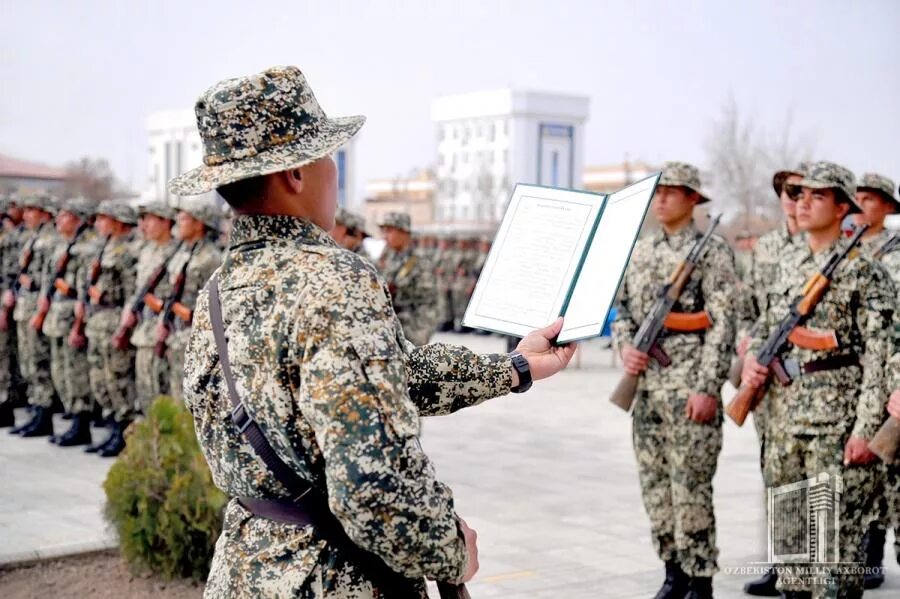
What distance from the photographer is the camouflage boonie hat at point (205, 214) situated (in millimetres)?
9812

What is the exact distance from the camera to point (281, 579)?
254 centimetres

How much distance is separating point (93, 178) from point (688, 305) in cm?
4827

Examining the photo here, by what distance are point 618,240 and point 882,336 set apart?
2.66 m

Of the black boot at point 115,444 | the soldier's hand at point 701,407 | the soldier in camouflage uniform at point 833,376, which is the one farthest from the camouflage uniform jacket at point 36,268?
the soldier in camouflage uniform at point 833,376

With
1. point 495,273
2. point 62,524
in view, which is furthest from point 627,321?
point 62,524

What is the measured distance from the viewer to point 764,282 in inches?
242

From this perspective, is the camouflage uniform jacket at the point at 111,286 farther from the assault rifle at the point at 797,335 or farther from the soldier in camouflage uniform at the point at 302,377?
the soldier in camouflage uniform at the point at 302,377

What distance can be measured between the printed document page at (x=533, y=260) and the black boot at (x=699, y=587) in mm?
3202

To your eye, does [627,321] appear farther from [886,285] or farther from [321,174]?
[321,174]

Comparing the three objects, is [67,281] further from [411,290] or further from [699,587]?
[699,587]

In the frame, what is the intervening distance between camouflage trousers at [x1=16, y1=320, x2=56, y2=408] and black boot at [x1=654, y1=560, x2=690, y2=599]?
7401 mm

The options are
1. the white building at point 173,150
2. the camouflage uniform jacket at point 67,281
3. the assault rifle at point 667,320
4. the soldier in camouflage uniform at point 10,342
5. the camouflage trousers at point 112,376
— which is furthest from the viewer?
the white building at point 173,150

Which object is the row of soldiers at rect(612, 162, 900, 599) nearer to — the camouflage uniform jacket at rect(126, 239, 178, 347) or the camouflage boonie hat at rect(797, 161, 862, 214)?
the camouflage boonie hat at rect(797, 161, 862, 214)

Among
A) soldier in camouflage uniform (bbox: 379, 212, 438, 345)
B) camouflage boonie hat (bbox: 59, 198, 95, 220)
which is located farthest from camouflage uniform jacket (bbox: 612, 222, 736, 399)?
camouflage boonie hat (bbox: 59, 198, 95, 220)
